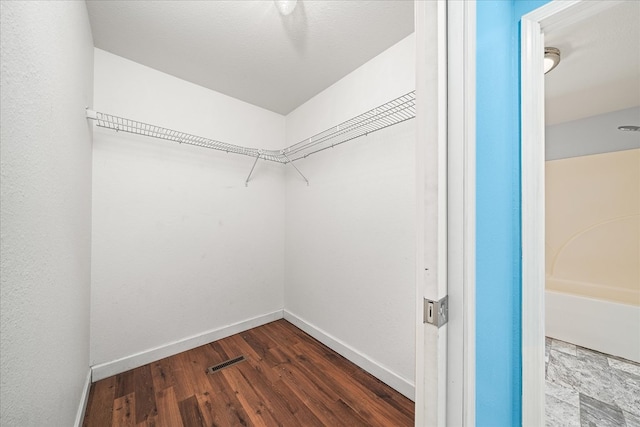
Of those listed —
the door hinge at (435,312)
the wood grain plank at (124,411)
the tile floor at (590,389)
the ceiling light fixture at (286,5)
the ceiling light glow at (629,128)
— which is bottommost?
the tile floor at (590,389)

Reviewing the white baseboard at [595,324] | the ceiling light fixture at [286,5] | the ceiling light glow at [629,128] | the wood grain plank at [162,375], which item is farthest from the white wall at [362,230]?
the ceiling light glow at [629,128]

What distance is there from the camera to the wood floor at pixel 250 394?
1352 mm

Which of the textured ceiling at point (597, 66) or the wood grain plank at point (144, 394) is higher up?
the textured ceiling at point (597, 66)

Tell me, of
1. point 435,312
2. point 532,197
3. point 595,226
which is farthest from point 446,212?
point 595,226

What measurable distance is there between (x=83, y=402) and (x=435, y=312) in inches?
78.6

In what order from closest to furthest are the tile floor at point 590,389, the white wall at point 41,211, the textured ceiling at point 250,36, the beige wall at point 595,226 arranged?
the white wall at point 41,211 → the textured ceiling at point 250,36 → the tile floor at point 590,389 → the beige wall at point 595,226

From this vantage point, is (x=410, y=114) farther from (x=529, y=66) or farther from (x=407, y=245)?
(x=407, y=245)

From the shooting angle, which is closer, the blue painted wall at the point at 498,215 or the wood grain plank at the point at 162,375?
the blue painted wall at the point at 498,215

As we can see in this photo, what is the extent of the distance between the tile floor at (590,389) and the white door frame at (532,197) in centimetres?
92

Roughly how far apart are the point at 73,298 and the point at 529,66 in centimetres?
226

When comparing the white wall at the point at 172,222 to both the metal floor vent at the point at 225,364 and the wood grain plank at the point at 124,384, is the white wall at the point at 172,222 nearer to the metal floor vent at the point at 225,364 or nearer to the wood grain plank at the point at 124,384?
the wood grain plank at the point at 124,384

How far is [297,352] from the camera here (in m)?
1.99

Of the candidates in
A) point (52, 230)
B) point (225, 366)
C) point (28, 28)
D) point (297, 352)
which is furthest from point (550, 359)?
point (28, 28)

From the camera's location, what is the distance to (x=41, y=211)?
0.77 metres
